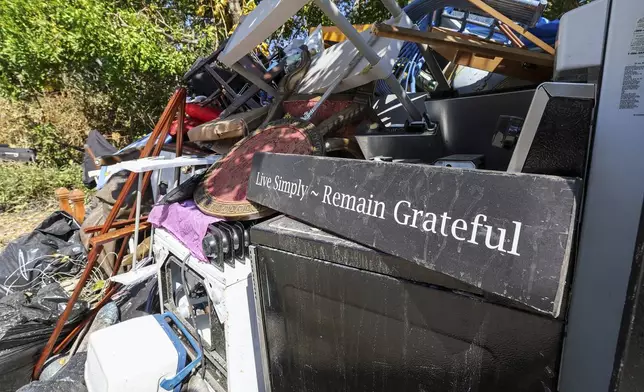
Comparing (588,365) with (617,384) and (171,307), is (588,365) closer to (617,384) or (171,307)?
(617,384)

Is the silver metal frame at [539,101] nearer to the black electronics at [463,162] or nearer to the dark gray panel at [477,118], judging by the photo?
the black electronics at [463,162]

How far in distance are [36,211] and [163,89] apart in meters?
3.43

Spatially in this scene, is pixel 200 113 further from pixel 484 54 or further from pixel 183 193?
pixel 484 54

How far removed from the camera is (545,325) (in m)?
0.75

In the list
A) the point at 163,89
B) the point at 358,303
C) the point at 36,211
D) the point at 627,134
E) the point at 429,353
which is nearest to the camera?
the point at 627,134

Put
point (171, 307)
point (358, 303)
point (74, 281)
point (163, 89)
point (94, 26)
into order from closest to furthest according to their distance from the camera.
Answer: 1. point (358, 303)
2. point (171, 307)
3. point (74, 281)
4. point (94, 26)
5. point (163, 89)

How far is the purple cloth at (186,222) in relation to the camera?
6.43ft

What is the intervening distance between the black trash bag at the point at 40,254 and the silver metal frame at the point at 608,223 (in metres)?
4.73

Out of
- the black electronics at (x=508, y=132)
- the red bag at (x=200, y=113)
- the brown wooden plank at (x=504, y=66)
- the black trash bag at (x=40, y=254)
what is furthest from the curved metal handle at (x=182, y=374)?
the black trash bag at (x=40, y=254)

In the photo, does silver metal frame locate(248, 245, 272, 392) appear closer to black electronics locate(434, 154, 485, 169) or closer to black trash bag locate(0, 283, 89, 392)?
black electronics locate(434, 154, 485, 169)

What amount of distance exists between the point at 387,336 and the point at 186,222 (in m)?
1.50

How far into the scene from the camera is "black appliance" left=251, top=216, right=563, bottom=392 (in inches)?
31.5

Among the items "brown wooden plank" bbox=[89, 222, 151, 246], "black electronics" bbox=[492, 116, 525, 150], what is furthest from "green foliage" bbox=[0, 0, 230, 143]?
"black electronics" bbox=[492, 116, 525, 150]

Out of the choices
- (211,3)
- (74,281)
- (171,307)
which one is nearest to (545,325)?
(171,307)
